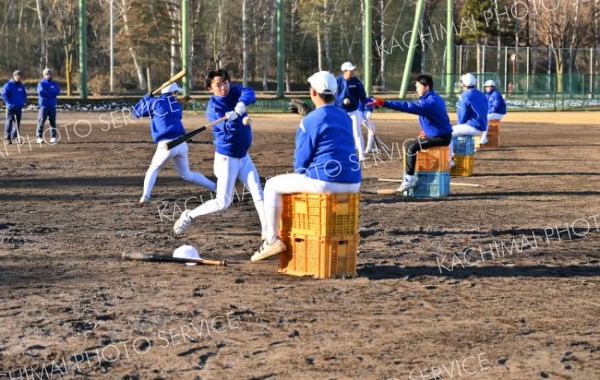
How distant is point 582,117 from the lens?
45250 mm

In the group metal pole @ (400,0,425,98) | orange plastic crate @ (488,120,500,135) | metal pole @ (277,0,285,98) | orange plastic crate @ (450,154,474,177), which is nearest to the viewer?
orange plastic crate @ (450,154,474,177)

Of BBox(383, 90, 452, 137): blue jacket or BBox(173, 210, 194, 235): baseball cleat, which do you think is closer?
BBox(173, 210, 194, 235): baseball cleat

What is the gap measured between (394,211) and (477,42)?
63.2 meters

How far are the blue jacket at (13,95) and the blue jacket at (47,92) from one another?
1.77 ft

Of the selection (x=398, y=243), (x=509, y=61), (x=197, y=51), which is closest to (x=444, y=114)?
(x=398, y=243)

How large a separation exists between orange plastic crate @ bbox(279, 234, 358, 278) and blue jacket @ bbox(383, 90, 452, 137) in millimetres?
6010

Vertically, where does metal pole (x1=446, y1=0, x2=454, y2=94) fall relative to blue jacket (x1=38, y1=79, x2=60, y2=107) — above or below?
above

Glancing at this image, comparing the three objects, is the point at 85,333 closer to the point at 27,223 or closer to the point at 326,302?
the point at 326,302

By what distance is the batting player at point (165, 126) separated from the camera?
49.1 feet

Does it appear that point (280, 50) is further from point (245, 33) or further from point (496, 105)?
point (496, 105)

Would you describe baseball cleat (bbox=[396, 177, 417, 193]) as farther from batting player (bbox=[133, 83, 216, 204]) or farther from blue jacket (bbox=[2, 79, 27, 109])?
blue jacket (bbox=[2, 79, 27, 109])

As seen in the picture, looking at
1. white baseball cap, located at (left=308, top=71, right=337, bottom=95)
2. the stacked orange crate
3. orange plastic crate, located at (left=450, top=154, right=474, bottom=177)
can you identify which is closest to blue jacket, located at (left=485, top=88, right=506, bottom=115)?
orange plastic crate, located at (left=450, top=154, right=474, bottom=177)

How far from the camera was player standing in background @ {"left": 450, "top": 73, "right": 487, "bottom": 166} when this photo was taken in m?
20.0

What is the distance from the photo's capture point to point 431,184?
54.7 feet
